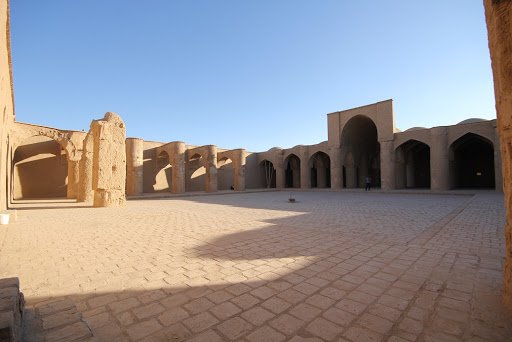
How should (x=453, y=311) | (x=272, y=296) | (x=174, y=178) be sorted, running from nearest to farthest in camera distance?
1. (x=453, y=311)
2. (x=272, y=296)
3. (x=174, y=178)

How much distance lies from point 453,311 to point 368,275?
0.96m

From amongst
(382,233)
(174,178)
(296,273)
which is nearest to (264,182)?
(174,178)

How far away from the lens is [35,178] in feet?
67.9

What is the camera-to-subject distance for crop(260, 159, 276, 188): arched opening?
33.8 metres

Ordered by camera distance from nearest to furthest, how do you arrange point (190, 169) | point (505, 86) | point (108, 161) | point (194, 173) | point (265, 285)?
point (505, 86) → point (265, 285) → point (108, 161) → point (190, 169) → point (194, 173)

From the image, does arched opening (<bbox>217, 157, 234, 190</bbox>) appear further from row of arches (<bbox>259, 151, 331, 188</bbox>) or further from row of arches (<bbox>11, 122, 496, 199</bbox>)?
row of arches (<bbox>259, 151, 331, 188</bbox>)

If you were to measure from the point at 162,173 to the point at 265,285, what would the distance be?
82.0ft

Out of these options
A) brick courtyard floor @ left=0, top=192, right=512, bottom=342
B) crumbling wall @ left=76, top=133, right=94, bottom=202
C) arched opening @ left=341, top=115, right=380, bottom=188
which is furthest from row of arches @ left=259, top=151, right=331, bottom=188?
brick courtyard floor @ left=0, top=192, right=512, bottom=342

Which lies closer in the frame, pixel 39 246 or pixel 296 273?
pixel 296 273

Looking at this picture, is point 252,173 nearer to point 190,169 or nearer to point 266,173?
point 266,173

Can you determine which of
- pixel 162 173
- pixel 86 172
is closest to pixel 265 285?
pixel 86 172

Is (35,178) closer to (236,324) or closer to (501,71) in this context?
(236,324)

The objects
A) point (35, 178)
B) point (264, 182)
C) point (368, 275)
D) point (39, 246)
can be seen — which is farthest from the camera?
point (264, 182)

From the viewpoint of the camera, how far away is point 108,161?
12.5 meters
